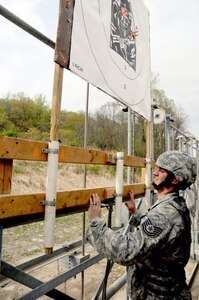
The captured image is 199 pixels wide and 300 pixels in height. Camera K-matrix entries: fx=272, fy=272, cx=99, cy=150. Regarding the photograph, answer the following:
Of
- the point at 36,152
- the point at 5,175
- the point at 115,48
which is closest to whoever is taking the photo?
the point at 5,175

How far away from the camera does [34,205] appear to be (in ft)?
→ 4.91

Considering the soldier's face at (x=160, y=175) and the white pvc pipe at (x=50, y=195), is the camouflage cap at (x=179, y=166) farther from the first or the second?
the white pvc pipe at (x=50, y=195)

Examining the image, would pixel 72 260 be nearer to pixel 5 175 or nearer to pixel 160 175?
pixel 160 175

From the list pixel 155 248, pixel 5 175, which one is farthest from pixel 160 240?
pixel 5 175

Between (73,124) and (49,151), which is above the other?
(73,124)

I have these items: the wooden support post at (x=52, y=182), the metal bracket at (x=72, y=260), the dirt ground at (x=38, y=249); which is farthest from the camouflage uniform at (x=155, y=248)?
→ the dirt ground at (x=38, y=249)

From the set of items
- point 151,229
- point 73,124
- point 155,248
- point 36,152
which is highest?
point 73,124

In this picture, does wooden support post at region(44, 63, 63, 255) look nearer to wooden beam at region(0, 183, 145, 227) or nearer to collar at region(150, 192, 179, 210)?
wooden beam at region(0, 183, 145, 227)

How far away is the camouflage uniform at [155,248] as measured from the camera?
1.70m

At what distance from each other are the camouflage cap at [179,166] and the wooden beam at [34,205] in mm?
568

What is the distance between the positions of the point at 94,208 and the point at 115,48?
4.84 feet

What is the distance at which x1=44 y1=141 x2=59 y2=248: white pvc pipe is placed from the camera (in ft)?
5.01

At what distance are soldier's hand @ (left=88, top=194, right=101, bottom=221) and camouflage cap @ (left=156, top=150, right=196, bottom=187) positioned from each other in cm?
61

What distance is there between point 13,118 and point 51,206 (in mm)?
18492
